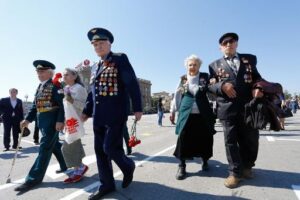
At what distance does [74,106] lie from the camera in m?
4.40

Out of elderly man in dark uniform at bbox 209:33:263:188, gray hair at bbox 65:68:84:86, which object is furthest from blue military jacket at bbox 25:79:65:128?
elderly man in dark uniform at bbox 209:33:263:188

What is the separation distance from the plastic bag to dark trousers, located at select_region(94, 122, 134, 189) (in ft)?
2.82

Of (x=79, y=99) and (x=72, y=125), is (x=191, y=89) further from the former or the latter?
(x=72, y=125)

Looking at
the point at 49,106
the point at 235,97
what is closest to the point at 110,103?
the point at 49,106

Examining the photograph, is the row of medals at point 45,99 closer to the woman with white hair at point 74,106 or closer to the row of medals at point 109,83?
the woman with white hair at point 74,106

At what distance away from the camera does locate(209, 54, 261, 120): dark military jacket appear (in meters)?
3.86

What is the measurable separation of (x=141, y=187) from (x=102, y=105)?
1340 mm

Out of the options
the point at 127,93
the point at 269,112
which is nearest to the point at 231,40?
the point at 269,112

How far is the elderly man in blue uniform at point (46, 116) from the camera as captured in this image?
13.6 ft

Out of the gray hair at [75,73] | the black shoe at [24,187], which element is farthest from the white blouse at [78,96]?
the black shoe at [24,187]

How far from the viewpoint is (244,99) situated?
12.8 feet

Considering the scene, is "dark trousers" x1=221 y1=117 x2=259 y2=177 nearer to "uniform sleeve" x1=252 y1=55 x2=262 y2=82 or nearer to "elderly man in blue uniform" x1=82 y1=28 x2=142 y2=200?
"uniform sleeve" x1=252 y1=55 x2=262 y2=82

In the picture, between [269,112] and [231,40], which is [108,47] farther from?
[269,112]

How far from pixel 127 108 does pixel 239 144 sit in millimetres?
1941
